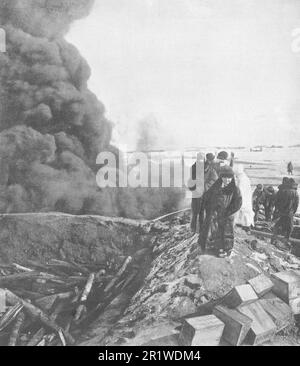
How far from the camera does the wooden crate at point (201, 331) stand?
480cm

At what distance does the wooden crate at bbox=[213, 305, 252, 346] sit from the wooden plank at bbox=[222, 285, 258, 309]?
98 millimetres

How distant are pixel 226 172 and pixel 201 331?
2388mm

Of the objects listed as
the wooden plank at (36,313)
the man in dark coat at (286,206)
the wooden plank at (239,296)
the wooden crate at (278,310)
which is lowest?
the wooden plank at (36,313)

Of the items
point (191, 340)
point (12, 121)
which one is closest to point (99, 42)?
point (12, 121)

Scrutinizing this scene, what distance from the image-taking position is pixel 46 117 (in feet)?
21.5

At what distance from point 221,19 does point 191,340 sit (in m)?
4.99

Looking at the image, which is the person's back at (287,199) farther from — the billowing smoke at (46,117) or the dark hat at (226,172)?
the billowing smoke at (46,117)

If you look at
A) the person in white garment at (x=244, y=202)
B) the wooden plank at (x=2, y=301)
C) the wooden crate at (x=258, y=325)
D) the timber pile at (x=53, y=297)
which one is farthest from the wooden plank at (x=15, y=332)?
the person in white garment at (x=244, y=202)

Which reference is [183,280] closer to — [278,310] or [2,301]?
[278,310]

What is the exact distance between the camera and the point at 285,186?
231 inches

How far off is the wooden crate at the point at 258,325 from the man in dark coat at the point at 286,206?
1370 millimetres

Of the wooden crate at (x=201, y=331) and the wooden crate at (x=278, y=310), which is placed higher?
the wooden crate at (x=278, y=310)

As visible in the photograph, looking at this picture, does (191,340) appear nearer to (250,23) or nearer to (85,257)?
(85,257)
